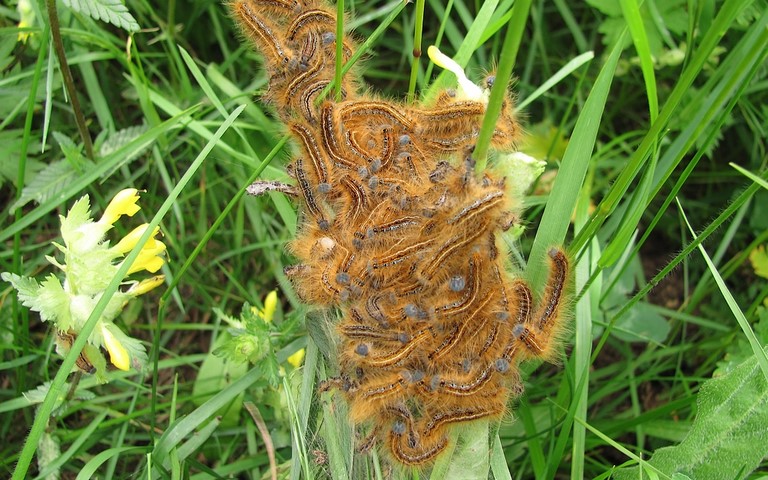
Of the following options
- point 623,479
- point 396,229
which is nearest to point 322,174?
point 396,229

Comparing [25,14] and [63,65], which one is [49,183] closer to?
[63,65]

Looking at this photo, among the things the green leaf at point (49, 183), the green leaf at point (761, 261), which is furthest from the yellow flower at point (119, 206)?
the green leaf at point (761, 261)

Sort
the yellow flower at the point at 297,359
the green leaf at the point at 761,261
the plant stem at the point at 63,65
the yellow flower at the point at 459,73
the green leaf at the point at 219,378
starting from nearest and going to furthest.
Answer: the yellow flower at the point at 459,73 < the plant stem at the point at 63,65 < the yellow flower at the point at 297,359 < the green leaf at the point at 219,378 < the green leaf at the point at 761,261

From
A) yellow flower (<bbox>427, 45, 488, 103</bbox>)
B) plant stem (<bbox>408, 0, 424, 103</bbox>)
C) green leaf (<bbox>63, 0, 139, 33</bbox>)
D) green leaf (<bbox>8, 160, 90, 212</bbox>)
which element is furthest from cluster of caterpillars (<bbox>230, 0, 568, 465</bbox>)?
green leaf (<bbox>8, 160, 90, 212</bbox>)

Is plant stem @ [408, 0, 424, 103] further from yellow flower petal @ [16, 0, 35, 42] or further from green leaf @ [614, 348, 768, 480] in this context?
yellow flower petal @ [16, 0, 35, 42]

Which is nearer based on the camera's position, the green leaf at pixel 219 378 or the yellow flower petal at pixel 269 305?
the yellow flower petal at pixel 269 305

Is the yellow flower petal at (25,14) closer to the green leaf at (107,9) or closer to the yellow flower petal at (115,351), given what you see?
the green leaf at (107,9)

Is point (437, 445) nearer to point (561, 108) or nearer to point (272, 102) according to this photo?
point (272, 102)
